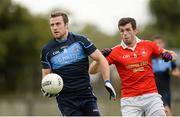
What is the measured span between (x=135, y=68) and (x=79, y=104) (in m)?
1.13

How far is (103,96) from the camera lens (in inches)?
1225

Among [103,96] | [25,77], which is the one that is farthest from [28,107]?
[25,77]

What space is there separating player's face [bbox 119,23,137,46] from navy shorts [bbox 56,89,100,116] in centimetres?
104

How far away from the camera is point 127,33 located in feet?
32.2

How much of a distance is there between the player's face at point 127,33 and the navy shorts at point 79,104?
41.0 inches

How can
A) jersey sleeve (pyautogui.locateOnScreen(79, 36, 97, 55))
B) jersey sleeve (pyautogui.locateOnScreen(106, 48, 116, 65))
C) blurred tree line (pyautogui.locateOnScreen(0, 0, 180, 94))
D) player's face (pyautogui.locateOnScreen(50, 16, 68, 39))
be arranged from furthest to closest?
blurred tree line (pyautogui.locateOnScreen(0, 0, 180, 94))
jersey sleeve (pyautogui.locateOnScreen(106, 48, 116, 65))
jersey sleeve (pyautogui.locateOnScreen(79, 36, 97, 55))
player's face (pyautogui.locateOnScreen(50, 16, 68, 39))

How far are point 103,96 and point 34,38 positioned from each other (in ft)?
80.4

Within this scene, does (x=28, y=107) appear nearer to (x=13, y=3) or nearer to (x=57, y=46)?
(x=57, y=46)

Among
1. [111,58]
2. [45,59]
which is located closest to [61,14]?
[45,59]

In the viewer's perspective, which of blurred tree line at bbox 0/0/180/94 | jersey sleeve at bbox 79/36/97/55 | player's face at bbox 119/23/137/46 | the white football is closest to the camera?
the white football

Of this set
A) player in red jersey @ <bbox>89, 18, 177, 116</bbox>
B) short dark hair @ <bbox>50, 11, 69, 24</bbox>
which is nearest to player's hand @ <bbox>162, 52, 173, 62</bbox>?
player in red jersey @ <bbox>89, 18, 177, 116</bbox>

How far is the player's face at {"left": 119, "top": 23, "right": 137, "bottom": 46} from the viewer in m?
9.80

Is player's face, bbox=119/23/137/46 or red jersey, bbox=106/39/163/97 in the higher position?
player's face, bbox=119/23/137/46

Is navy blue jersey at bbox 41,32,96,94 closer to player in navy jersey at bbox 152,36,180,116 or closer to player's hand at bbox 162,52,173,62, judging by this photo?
player's hand at bbox 162,52,173,62
